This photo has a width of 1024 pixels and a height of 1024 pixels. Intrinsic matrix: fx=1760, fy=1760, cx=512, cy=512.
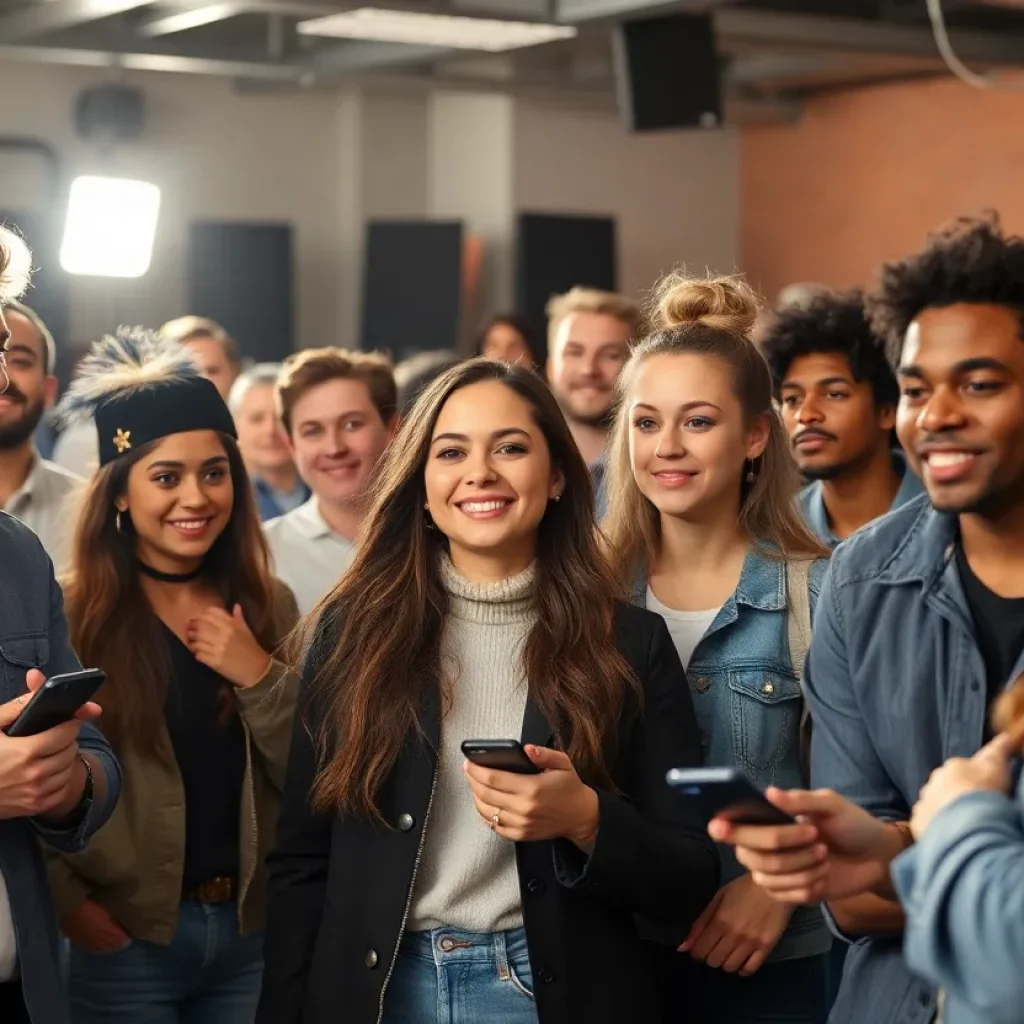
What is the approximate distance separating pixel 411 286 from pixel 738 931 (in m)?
8.37

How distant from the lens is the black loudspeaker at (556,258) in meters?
10.7

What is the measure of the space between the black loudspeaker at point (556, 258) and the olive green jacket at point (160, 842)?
300 inches

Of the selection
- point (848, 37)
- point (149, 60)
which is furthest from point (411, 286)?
point (848, 37)

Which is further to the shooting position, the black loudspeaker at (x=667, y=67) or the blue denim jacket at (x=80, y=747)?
the black loudspeaker at (x=667, y=67)

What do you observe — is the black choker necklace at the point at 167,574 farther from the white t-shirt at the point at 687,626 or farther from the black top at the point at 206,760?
the white t-shirt at the point at 687,626

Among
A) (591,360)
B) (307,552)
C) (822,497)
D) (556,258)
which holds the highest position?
(556,258)

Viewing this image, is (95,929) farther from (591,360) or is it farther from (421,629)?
(591,360)

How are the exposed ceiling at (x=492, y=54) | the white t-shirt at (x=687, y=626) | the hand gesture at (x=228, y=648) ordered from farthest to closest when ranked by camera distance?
1. the exposed ceiling at (x=492, y=54)
2. the hand gesture at (x=228, y=648)
3. the white t-shirt at (x=687, y=626)

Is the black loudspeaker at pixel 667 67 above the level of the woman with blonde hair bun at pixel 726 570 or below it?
above

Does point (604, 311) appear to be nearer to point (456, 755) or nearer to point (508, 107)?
point (456, 755)

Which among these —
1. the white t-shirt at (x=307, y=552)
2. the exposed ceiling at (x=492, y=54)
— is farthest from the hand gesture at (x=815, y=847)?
the exposed ceiling at (x=492, y=54)

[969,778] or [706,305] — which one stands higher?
[706,305]

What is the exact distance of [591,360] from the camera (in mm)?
5191

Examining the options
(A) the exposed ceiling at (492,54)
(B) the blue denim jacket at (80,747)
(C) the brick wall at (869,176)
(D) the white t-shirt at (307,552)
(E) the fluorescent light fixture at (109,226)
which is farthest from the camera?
(C) the brick wall at (869,176)
